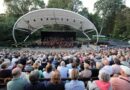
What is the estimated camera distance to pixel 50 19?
45.3 metres

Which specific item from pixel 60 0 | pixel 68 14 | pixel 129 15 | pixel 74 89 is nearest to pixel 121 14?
pixel 129 15

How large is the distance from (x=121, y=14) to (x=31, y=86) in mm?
72437

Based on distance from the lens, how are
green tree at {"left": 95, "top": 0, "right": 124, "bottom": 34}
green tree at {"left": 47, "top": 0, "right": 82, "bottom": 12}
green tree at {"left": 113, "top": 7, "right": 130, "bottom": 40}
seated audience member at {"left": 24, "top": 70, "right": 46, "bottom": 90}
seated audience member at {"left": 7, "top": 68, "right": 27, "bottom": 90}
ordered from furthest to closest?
green tree at {"left": 95, "top": 0, "right": 124, "bottom": 34} → green tree at {"left": 47, "top": 0, "right": 82, "bottom": 12} → green tree at {"left": 113, "top": 7, "right": 130, "bottom": 40} → seated audience member at {"left": 7, "top": 68, "right": 27, "bottom": 90} → seated audience member at {"left": 24, "top": 70, "right": 46, "bottom": 90}

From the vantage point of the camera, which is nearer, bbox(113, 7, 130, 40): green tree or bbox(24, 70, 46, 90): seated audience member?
bbox(24, 70, 46, 90): seated audience member

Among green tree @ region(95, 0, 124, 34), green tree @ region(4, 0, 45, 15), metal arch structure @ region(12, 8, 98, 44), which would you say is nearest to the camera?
metal arch structure @ region(12, 8, 98, 44)

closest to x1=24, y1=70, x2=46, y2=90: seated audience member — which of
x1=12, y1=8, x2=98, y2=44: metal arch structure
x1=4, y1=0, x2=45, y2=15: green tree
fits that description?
x1=12, y1=8, x2=98, y2=44: metal arch structure

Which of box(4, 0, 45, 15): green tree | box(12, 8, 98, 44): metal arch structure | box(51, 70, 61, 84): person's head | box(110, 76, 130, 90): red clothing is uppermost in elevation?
box(4, 0, 45, 15): green tree

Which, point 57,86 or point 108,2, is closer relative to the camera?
point 57,86

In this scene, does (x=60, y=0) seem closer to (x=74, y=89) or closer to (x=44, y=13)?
(x=44, y=13)

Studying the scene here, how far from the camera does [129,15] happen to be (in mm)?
71625

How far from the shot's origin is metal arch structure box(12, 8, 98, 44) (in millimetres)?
42475

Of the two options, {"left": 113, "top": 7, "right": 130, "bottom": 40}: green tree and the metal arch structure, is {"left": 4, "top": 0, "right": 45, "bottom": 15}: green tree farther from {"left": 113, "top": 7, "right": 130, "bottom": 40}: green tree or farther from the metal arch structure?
the metal arch structure

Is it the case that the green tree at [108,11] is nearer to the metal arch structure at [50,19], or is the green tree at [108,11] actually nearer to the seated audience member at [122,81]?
the metal arch structure at [50,19]

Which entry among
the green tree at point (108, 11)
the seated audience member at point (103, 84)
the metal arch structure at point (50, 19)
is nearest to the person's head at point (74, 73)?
the seated audience member at point (103, 84)
